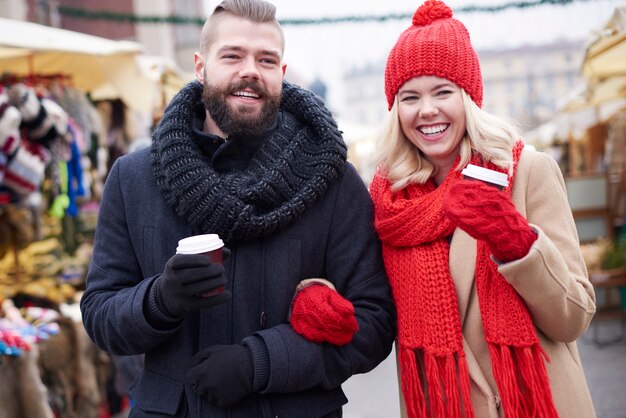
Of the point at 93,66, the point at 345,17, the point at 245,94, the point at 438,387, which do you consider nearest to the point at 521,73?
the point at 345,17

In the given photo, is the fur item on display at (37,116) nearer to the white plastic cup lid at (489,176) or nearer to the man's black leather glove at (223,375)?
the man's black leather glove at (223,375)

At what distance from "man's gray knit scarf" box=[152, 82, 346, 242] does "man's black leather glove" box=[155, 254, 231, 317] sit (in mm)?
287

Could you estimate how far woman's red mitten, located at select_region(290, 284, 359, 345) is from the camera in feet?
6.62

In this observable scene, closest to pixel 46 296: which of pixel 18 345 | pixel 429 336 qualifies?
pixel 18 345

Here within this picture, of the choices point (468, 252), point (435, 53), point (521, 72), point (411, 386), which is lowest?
point (411, 386)

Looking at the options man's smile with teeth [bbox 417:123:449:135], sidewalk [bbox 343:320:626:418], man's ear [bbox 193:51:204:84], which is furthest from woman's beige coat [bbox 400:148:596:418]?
sidewalk [bbox 343:320:626:418]

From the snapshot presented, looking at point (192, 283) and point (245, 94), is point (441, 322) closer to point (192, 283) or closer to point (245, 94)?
point (192, 283)

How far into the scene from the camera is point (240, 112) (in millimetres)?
2252

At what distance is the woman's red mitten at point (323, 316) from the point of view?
202cm

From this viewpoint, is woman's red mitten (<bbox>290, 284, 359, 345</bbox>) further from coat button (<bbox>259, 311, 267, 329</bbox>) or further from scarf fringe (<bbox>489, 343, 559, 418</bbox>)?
scarf fringe (<bbox>489, 343, 559, 418</bbox>)

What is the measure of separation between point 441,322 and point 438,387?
8.4 inches

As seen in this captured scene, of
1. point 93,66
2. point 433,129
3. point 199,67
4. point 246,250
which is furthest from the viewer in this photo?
point 93,66

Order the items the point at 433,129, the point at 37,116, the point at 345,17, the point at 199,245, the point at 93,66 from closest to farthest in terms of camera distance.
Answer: the point at 199,245 → the point at 433,129 → the point at 37,116 → the point at 93,66 → the point at 345,17

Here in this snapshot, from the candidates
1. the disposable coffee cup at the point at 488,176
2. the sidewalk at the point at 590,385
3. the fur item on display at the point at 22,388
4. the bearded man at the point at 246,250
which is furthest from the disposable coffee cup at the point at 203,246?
the sidewalk at the point at 590,385
